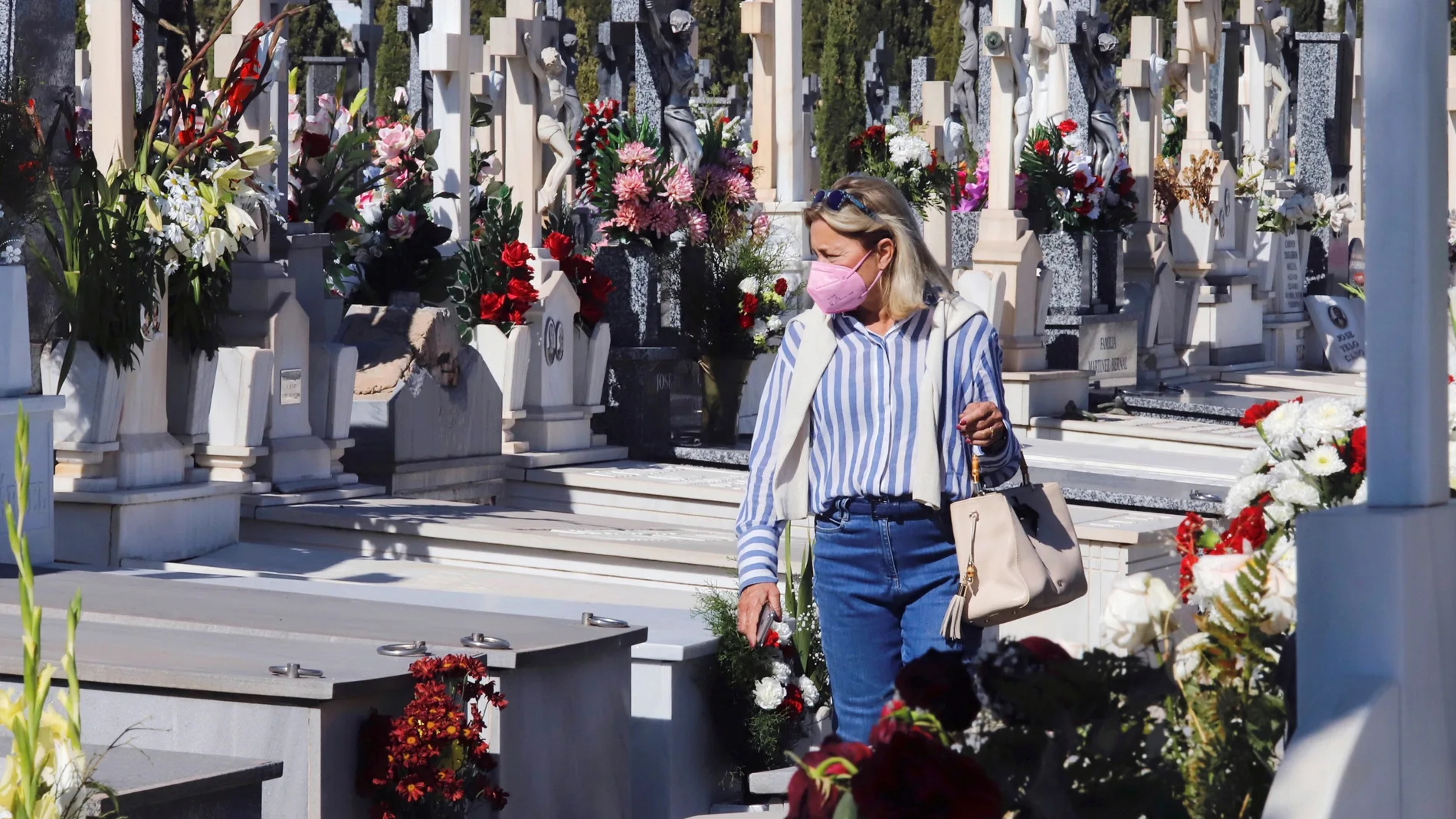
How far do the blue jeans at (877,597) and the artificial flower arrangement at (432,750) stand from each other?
856 mm

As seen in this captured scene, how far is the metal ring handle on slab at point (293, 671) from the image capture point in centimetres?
394

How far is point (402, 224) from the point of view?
945 centimetres

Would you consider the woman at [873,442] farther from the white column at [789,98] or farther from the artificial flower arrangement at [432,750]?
the white column at [789,98]

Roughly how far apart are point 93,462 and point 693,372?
405cm

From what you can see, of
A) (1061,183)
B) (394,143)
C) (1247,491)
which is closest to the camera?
(1247,491)

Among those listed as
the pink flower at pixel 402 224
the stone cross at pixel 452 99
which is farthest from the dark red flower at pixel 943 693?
the stone cross at pixel 452 99

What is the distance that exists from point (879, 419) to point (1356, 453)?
84cm

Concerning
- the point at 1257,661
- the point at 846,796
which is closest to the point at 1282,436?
the point at 1257,661

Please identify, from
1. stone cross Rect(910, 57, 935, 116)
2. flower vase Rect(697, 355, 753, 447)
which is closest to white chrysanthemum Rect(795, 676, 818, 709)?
flower vase Rect(697, 355, 753, 447)

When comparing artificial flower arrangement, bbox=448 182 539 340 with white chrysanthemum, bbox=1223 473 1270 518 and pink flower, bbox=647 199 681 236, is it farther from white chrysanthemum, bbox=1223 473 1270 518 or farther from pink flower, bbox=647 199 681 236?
white chrysanthemum, bbox=1223 473 1270 518

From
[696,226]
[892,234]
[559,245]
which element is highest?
[696,226]

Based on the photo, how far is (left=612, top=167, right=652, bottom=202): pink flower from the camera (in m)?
9.86

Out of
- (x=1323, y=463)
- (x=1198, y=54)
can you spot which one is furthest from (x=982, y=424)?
(x=1198, y=54)

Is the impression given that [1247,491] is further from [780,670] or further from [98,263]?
[98,263]
